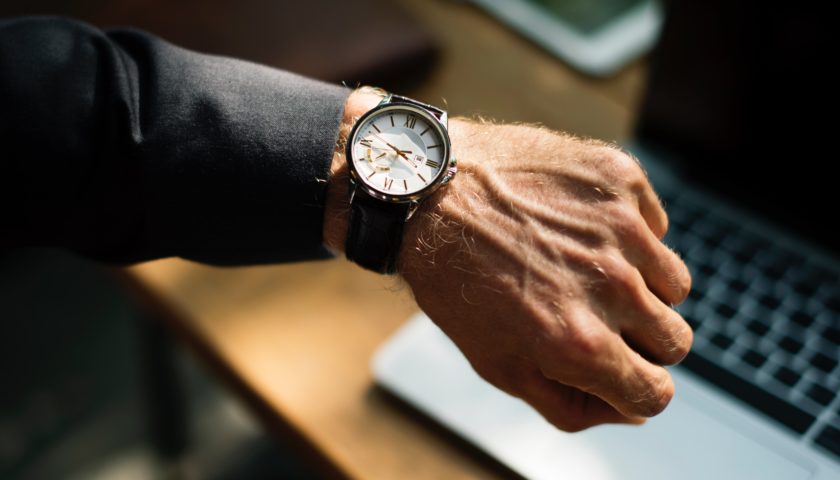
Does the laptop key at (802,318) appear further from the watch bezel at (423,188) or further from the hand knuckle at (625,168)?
the watch bezel at (423,188)

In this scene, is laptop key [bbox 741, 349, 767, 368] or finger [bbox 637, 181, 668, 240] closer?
finger [bbox 637, 181, 668, 240]

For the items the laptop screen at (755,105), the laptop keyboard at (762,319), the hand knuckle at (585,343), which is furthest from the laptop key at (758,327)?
the hand knuckle at (585,343)

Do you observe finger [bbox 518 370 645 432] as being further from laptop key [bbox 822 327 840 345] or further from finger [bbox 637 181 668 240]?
laptop key [bbox 822 327 840 345]

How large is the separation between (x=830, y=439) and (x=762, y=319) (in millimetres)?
116

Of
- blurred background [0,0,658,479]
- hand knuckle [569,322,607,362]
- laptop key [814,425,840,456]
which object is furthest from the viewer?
blurred background [0,0,658,479]

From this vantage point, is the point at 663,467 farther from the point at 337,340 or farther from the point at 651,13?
the point at 651,13

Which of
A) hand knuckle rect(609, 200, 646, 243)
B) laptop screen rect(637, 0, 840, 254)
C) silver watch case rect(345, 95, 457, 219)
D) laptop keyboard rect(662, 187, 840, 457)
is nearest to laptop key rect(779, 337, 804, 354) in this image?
laptop keyboard rect(662, 187, 840, 457)

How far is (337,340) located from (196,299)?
147mm

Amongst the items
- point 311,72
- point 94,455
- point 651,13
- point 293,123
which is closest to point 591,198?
point 293,123

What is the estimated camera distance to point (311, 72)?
0.87 m

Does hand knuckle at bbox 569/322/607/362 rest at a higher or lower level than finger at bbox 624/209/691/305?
lower

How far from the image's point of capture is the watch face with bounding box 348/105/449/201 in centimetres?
53

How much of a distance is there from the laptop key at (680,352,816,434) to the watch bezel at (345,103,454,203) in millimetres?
285

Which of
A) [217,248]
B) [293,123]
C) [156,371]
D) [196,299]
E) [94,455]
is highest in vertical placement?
[293,123]
